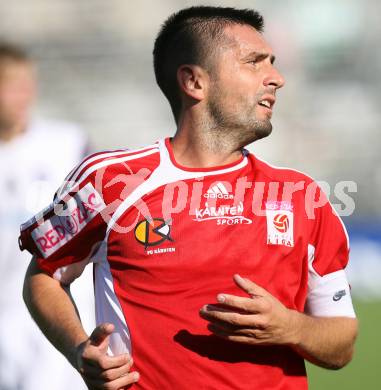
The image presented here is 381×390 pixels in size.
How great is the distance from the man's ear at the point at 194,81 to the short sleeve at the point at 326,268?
66 cm

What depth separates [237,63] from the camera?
3500mm

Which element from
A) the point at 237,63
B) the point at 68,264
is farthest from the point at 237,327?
the point at 237,63

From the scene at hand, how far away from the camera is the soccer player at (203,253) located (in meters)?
3.10

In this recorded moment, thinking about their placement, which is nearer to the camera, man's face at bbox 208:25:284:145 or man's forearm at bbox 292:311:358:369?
man's forearm at bbox 292:311:358:369

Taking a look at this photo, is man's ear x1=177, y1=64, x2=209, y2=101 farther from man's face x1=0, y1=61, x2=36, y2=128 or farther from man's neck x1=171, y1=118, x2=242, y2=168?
man's face x1=0, y1=61, x2=36, y2=128

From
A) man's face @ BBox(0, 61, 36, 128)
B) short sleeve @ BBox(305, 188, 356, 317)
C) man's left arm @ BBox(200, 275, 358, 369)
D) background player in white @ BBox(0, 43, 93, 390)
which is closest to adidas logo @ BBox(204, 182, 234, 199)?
short sleeve @ BBox(305, 188, 356, 317)

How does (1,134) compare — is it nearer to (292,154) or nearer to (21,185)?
(21,185)

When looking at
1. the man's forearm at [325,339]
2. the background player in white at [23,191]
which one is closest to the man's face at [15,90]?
the background player in white at [23,191]

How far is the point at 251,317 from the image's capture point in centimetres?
286

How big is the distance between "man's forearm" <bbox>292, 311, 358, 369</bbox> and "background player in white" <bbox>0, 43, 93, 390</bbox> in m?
2.13

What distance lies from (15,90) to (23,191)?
591 millimetres

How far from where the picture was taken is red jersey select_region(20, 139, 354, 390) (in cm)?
313

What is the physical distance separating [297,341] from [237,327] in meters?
0.24

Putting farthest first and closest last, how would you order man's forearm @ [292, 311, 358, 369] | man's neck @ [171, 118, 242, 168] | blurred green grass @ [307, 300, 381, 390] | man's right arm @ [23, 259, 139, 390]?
blurred green grass @ [307, 300, 381, 390], man's neck @ [171, 118, 242, 168], man's forearm @ [292, 311, 358, 369], man's right arm @ [23, 259, 139, 390]
